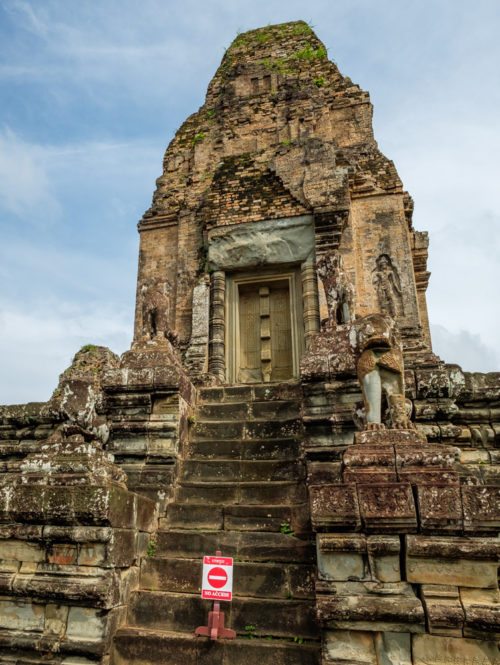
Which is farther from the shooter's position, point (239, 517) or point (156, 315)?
point (156, 315)

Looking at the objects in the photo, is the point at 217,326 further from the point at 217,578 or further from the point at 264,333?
the point at 217,578

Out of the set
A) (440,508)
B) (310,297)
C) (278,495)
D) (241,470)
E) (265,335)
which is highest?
(310,297)

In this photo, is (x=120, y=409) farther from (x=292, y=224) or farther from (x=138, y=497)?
(x=292, y=224)

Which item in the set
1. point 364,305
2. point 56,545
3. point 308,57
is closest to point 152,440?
point 56,545

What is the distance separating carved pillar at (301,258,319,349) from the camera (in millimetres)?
11234

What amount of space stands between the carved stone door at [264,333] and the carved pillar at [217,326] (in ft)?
1.63

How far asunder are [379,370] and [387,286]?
723cm

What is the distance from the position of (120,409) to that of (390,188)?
29.6ft

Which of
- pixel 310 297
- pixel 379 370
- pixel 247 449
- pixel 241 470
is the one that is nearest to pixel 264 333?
pixel 310 297

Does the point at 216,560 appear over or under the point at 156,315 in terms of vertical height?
under

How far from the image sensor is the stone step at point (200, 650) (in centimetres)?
390

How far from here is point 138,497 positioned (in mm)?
4934

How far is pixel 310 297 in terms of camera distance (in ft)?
37.8

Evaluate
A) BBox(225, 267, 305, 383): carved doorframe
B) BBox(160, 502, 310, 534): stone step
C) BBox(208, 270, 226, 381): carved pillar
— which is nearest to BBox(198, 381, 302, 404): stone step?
BBox(160, 502, 310, 534): stone step
